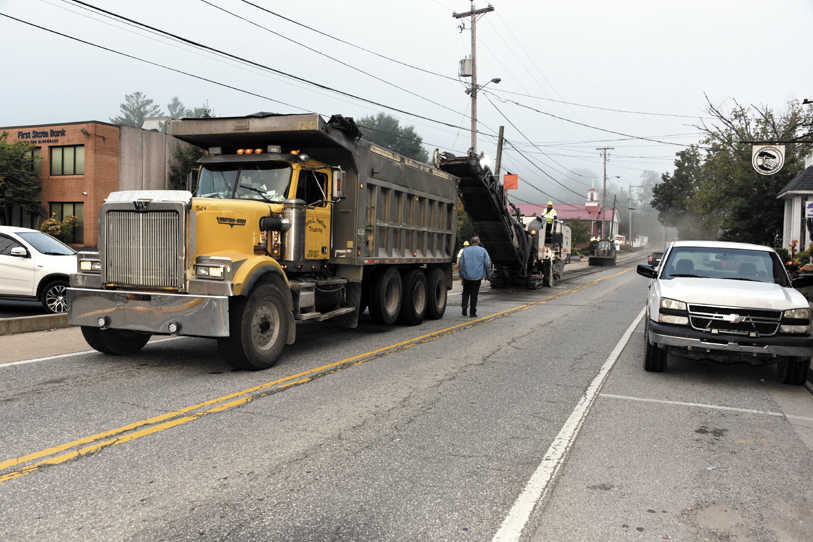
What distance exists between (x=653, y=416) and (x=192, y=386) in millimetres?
4715

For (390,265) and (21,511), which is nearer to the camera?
(21,511)

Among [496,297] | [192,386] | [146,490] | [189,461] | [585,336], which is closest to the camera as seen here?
[146,490]

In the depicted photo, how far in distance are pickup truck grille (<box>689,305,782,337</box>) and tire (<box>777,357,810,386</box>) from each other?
1.93 feet

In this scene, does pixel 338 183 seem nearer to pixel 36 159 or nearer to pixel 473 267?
pixel 473 267

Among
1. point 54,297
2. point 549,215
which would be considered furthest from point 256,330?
point 549,215

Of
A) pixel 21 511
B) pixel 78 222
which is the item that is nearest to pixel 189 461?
pixel 21 511

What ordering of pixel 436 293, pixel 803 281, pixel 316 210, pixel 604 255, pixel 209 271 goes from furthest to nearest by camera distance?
1. pixel 604 255
2. pixel 436 293
3. pixel 316 210
4. pixel 803 281
5. pixel 209 271

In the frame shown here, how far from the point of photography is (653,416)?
5949mm

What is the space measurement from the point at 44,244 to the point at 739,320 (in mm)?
11535

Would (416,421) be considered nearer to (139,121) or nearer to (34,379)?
(34,379)

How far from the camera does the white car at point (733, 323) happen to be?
6.96 meters

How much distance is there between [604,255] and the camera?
45906 mm

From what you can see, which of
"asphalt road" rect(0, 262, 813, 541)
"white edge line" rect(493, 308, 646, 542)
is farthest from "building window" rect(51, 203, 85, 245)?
"white edge line" rect(493, 308, 646, 542)

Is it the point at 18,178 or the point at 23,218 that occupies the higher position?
the point at 18,178
